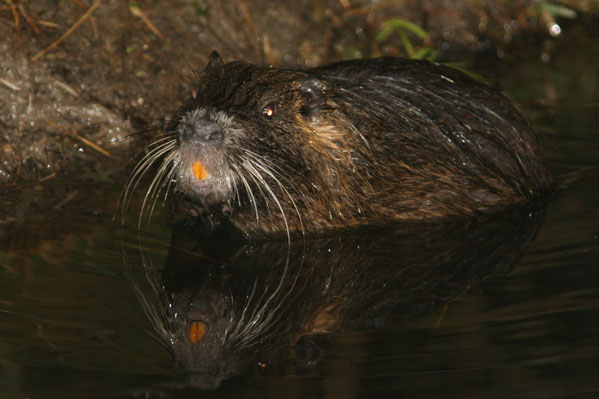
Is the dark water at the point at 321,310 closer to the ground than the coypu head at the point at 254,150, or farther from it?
closer to the ground

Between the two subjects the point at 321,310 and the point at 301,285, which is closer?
the point at 321,310

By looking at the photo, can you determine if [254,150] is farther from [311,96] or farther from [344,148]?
[344,148]

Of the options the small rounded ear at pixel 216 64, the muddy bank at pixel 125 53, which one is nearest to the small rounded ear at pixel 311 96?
the small rounded ear at pixel 216 64

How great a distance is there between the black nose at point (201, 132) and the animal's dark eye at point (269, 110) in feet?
1.19

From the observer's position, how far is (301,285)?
3842 mm

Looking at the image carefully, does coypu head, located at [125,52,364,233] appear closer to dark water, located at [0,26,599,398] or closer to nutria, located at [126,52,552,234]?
nutria, located at [126,52,552,234]

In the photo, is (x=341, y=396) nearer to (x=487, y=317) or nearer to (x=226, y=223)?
(x=487, y=317)

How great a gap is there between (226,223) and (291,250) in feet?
1.11

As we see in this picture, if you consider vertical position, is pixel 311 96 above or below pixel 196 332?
above

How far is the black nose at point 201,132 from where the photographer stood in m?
3.76

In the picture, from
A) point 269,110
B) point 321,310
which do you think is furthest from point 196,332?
point 269,110

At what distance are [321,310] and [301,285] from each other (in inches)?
10.7

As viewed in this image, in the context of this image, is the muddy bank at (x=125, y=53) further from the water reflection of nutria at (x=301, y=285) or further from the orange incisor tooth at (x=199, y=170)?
the water reflection of nutria at (x=301, y=285)

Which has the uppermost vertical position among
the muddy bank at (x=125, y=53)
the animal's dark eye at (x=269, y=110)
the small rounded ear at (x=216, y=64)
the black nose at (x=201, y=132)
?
the muddy bank at (x=125, y=53)
